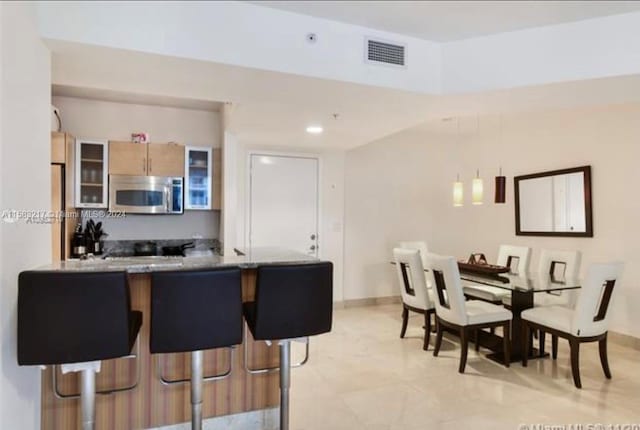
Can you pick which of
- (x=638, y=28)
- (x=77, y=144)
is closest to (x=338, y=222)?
(x=77, y=144)

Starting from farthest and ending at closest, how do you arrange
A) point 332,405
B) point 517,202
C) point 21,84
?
point 517,202
point 332,405
point 21,84

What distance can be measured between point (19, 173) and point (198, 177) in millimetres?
2787

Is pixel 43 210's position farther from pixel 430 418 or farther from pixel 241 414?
pixel 430 418

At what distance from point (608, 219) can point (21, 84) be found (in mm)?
5011

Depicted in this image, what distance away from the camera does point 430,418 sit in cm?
254

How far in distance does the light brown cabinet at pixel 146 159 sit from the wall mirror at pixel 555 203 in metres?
4.30

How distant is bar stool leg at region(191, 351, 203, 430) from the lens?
192 cm

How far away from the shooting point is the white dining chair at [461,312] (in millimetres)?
3275

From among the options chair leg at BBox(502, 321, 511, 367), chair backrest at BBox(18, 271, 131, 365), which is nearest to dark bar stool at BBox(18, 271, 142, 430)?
chair backrest at BBox(18, 271, 131, 365)

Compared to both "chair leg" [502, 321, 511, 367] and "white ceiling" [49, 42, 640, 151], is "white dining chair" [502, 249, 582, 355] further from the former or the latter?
"white ceiling" [49, 42, 640, 151]

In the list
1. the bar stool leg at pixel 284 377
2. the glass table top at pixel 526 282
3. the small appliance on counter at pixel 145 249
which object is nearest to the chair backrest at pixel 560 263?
the glass table top at pixel 526 282

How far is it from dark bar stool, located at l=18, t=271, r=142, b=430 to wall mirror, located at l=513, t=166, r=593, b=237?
460 cm

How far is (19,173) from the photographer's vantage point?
66.6 inches

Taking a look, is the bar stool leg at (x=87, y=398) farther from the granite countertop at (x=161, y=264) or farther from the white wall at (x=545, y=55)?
the white wall at (x=545, y=55)
